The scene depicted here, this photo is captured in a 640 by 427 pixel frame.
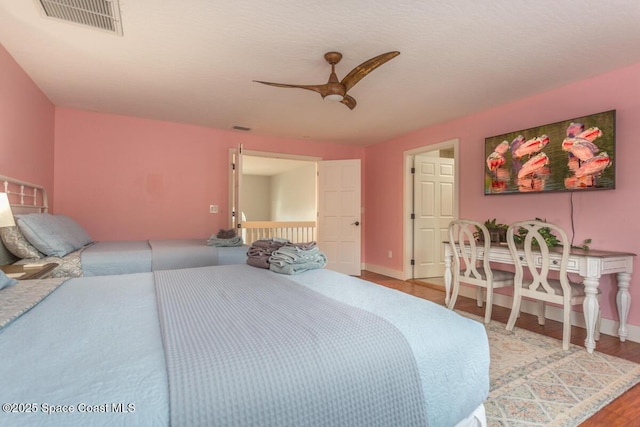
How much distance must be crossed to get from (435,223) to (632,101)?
2942 millimetres

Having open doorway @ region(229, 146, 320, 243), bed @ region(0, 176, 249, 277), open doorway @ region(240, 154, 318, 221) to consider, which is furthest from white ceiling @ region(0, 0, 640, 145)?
open doorway @ region(240, 154, 318, 221)

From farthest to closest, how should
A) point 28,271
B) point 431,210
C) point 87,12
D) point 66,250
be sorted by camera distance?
1. point 431,210
2. point 66,250
3. point 87,12
4. point 28,271

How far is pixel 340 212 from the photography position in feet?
18.2

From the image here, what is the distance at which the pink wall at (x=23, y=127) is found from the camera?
8.38 feet

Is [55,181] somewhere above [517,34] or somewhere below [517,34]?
below

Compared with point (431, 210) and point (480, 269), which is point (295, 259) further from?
point (431, 210)

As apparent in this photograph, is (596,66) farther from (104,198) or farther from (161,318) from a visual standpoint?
(104,198)

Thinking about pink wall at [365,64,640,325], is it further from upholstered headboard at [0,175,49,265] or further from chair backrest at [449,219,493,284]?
upholstered headboard at [0,175,49,265]

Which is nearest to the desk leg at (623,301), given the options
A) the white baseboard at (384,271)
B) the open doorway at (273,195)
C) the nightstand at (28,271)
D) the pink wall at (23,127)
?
the white baseboard at (384,271)

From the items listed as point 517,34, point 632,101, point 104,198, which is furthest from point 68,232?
point 632,101

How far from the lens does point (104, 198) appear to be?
4105 mm

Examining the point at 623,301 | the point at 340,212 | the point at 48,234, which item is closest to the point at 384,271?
the point at 340,212

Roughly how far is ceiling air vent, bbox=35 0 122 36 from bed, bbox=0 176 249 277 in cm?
127

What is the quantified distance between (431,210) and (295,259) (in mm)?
3897
